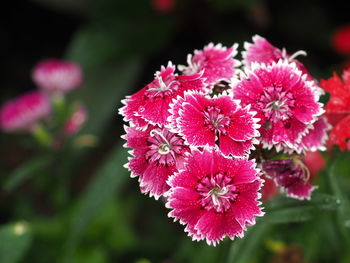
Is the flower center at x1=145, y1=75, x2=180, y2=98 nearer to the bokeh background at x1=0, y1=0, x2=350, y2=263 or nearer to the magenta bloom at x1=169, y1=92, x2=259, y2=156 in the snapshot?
the magenta bloom at x1=169, y1=92, x2=259, y2=156

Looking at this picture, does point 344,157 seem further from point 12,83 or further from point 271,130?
point 12,83

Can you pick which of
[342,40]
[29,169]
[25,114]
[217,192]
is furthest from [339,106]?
[342,40]

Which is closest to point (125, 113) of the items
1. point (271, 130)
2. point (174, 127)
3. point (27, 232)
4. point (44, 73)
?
point (174, 127)

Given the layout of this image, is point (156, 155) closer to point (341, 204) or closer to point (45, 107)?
point (341, 204)

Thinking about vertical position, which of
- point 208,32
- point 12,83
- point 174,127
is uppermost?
point 208,32

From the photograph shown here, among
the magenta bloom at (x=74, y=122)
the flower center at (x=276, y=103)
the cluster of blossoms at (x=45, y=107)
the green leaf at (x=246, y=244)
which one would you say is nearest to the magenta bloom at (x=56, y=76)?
the cluster of blossoms at (x=45, y=107)

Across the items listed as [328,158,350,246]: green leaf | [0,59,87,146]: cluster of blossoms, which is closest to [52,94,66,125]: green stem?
[0,59,87,146]: cluster of blossoms

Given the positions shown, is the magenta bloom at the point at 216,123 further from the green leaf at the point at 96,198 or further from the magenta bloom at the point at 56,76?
the magenta bloom at the point at 56,76
